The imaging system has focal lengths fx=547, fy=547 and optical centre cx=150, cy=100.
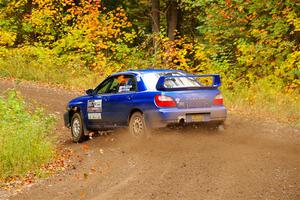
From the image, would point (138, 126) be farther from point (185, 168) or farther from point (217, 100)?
point (185, 168)

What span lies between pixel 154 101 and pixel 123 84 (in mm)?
1465

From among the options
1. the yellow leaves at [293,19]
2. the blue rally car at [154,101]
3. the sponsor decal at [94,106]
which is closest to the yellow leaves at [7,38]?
the yellow leaves at [293,19]

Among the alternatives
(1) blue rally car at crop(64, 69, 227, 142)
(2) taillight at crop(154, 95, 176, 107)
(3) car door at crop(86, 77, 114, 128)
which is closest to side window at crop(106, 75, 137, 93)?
(1) blue rally car at crop(64, 69, 227, 142)

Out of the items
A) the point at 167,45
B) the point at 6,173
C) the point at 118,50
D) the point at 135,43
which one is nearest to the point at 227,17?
the point at 167,45

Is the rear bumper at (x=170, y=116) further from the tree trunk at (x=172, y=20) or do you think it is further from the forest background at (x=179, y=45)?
the tree trunk at (x=172, y=20)

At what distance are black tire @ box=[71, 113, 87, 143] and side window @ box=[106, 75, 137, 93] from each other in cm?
141

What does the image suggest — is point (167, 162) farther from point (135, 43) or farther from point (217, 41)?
point (135, 43)

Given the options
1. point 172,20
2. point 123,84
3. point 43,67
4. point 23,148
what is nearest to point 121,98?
point 123,84

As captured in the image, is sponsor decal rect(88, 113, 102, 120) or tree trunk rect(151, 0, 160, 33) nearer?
sponsor decal rect(88, 113, 102, 120)

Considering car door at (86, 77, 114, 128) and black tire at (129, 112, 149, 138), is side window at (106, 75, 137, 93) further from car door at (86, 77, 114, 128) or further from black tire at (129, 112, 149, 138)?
black tire at (129, 112, 149, 138)

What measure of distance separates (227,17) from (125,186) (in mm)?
13822

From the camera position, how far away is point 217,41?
22.0 meters

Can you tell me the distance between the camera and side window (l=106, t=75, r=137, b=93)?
1205cm

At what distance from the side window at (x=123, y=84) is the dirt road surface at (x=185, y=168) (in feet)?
3.20
